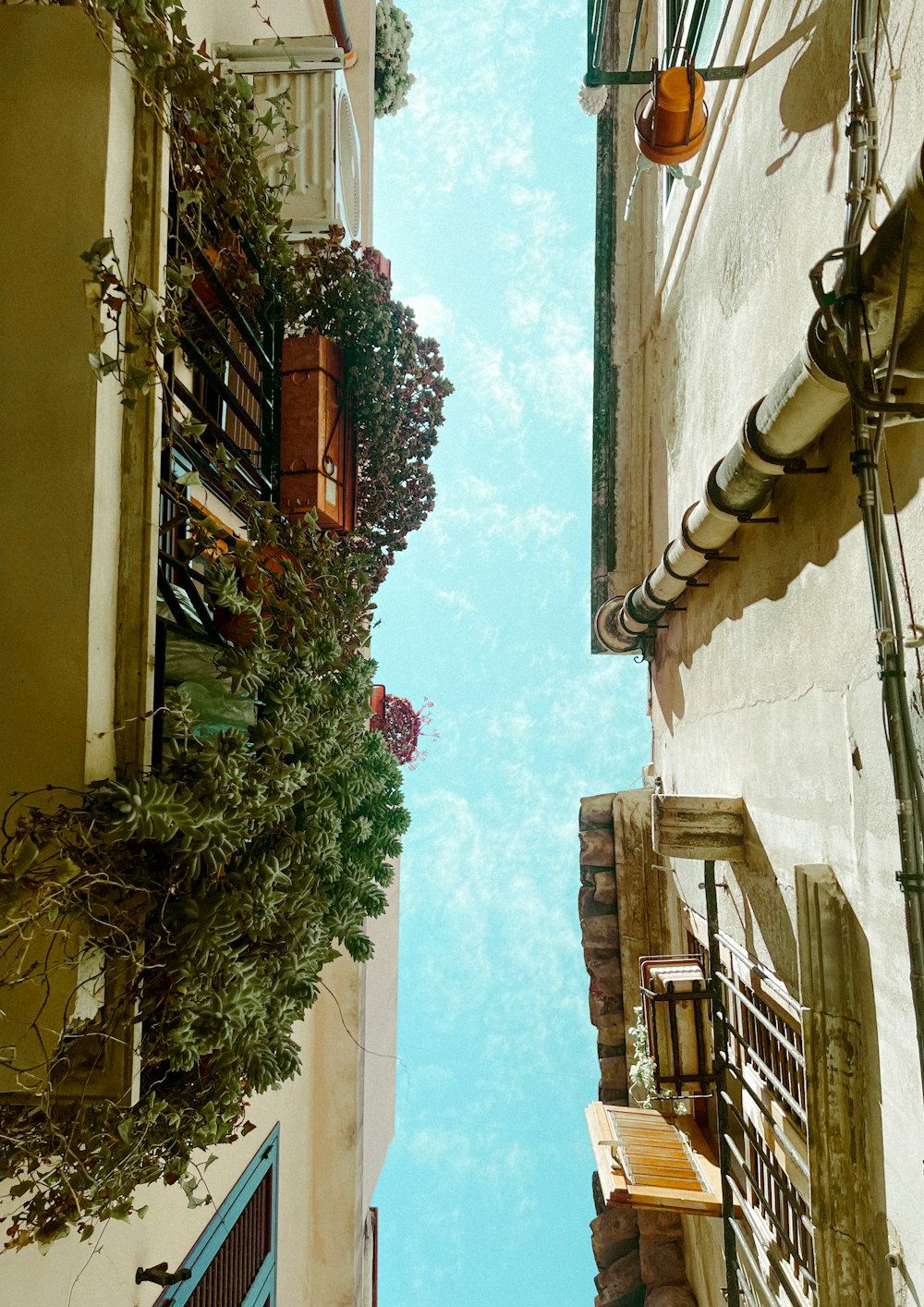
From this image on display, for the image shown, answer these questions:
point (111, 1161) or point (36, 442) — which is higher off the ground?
point (36, 442)

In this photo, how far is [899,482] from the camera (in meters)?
2.30

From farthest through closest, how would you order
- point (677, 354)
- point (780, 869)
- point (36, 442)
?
point (677, 354) → point (780, 869) → point (36, 442)

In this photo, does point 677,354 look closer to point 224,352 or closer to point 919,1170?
point 224,352

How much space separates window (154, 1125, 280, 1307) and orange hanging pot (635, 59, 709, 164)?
19.8 ft

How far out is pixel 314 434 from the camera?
3.84 metres

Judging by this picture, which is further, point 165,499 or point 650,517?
point 650,517

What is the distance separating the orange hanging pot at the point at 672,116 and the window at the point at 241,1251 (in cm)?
602

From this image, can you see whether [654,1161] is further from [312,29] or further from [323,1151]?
[312,29]

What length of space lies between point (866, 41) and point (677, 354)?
307 centimetres

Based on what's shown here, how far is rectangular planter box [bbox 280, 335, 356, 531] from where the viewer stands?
379 cm

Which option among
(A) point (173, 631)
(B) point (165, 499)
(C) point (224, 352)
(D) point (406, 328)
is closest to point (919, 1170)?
(A) point (173, 631)

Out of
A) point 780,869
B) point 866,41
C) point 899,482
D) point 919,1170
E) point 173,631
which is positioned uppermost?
point 866,41

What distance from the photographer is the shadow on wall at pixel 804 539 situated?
2.29 m

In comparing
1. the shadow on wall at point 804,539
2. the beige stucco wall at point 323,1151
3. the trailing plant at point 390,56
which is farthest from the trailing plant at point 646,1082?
the trailing plant at point 390,56
